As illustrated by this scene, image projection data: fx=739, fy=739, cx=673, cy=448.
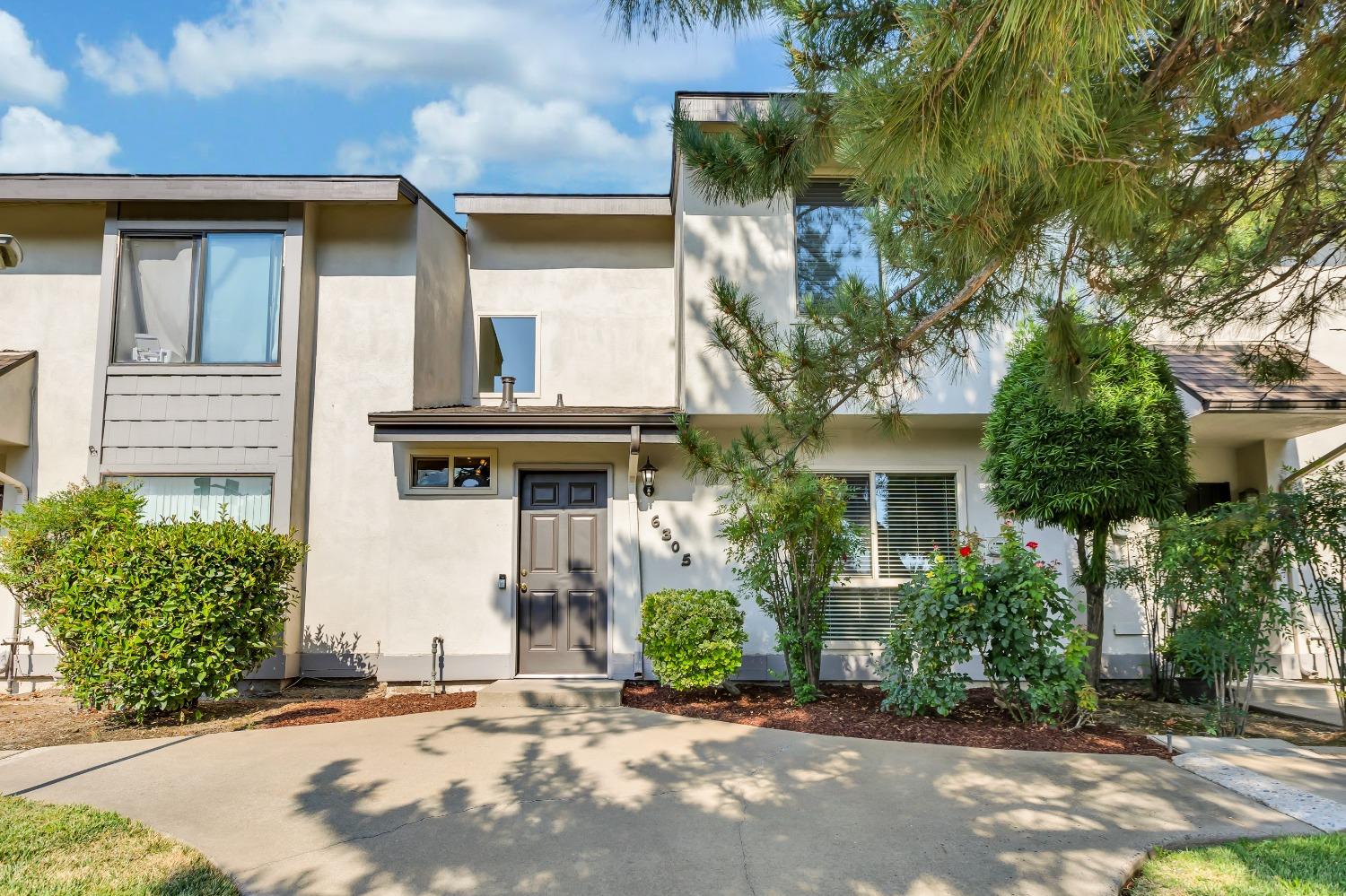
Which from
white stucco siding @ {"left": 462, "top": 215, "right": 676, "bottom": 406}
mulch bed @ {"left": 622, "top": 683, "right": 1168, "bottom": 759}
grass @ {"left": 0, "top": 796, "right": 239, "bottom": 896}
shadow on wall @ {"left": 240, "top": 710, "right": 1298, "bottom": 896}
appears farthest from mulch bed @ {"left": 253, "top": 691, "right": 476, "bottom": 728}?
white stucco siding @ {"left": 462, "top": 215, "right": 676, "bottom": 406}

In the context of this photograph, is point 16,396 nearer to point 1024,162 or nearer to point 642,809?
point 642,809

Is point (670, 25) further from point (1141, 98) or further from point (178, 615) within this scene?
point (178, 615)

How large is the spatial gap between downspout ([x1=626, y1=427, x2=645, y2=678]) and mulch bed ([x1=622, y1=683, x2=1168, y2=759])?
240mm

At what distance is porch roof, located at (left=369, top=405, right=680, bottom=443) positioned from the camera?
298 inches

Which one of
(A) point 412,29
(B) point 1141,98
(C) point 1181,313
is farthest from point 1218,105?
(A) point 412,29

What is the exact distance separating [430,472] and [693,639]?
357 cm

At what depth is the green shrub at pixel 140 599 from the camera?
19.8ft

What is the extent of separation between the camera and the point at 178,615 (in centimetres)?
611

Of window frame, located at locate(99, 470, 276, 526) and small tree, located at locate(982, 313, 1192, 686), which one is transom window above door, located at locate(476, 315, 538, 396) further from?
small tree, located at locate(982, 313, 1192, 686)

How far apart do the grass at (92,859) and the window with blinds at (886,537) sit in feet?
20.1

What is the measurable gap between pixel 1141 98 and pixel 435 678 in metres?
7.58

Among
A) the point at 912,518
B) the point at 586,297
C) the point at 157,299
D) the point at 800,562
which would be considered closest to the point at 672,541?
the point at 800,562

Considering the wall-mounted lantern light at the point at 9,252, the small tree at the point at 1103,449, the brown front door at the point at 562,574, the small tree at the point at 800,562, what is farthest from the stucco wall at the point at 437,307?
the small tree at the point at 1103,449

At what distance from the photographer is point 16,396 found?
319 inches
